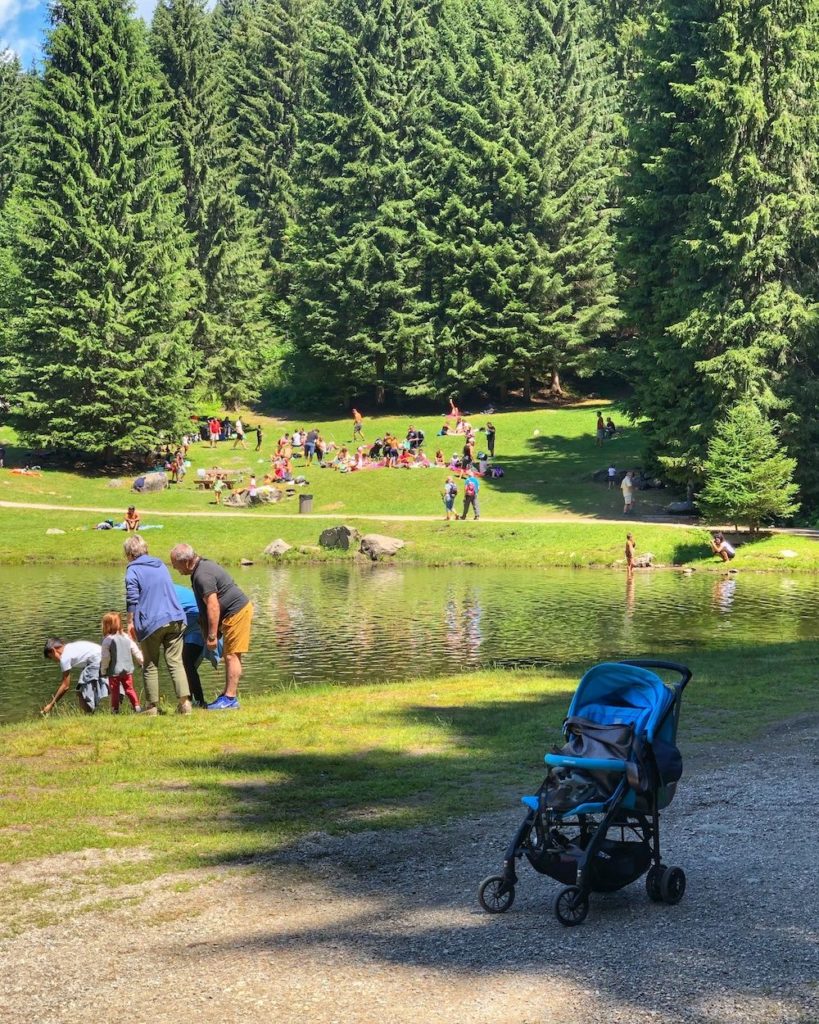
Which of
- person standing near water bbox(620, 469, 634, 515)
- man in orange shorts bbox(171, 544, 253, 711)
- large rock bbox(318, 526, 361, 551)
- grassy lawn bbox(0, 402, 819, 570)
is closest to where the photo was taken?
man in orange shorts bbox(171, 544, 253, 711)

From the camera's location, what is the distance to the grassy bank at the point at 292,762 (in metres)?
9.80

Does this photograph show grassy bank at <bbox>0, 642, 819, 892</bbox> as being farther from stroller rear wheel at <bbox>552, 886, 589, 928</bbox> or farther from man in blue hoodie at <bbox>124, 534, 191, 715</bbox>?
stroller rear wheel at <bbox>552, 886, 589, 928</bbox>

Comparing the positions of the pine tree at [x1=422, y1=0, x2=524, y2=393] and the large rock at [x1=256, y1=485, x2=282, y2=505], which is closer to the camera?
the large rock at [x1=256, y1=485, x2=282, y2=505]

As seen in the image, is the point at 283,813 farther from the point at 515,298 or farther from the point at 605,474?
the point at 515,298

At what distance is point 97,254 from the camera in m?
57.0

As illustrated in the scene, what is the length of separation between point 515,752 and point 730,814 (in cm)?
293

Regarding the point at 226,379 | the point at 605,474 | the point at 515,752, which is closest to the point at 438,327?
the point at 226,379

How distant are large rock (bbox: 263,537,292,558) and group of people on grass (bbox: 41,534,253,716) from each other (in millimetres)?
23552

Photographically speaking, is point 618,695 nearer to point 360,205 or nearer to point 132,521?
point 132,521

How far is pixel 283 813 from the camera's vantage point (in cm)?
1027

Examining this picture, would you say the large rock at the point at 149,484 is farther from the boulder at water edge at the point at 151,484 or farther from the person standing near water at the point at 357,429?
the person standing near water at the point at 357,429

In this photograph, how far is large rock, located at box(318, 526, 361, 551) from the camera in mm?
40531

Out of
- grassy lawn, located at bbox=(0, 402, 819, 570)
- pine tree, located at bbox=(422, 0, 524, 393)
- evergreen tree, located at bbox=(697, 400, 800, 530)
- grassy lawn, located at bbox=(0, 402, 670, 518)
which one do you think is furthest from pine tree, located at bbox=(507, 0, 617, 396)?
evergreen tree, located at bbox=(697, 400, 800, 530)

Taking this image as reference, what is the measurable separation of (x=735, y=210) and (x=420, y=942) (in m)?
40.8
